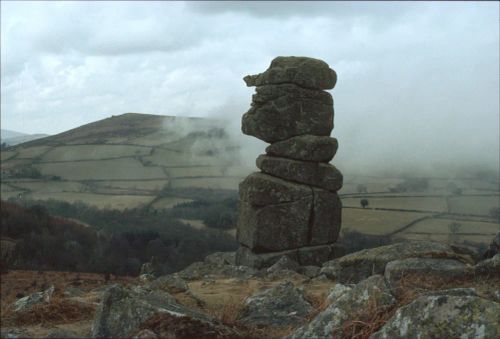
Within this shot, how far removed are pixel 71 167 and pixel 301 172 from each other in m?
61.3

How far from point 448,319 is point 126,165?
75.2m

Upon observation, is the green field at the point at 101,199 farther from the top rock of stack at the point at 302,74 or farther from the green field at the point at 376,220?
the top rock of stack at the point at 302,74

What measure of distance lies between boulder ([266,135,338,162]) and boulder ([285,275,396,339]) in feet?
48.6

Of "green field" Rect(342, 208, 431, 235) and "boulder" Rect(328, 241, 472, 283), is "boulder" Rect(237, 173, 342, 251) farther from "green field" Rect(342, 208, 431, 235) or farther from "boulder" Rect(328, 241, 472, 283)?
"green field" Rect(342, 208, 431, 235)

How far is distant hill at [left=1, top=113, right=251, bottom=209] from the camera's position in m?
66.4

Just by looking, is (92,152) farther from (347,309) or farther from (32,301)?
(347,309)

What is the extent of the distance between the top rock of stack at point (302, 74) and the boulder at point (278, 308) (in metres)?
13.1

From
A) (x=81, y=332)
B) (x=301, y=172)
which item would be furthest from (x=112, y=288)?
(x=301, y=172)

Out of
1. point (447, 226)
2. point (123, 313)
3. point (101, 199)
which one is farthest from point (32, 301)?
point (101, 199)

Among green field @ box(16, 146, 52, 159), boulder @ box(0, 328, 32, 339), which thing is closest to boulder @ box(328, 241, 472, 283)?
boulder @ box(0, 328, 32, 339)

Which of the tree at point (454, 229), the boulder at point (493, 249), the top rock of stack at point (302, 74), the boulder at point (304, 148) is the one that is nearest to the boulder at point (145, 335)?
the boulder at point (493, 249)

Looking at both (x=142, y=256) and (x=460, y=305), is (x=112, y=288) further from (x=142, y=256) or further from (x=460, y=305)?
(x=142, y=256)

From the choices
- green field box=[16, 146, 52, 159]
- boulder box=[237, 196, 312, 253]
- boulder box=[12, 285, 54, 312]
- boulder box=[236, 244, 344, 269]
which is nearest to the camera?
boulder box=[12, 285, 54, 312]

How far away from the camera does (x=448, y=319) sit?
498 centimetres
